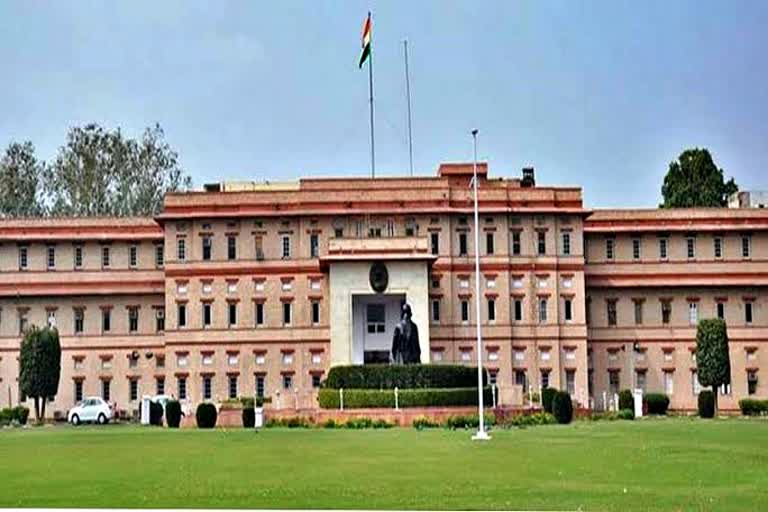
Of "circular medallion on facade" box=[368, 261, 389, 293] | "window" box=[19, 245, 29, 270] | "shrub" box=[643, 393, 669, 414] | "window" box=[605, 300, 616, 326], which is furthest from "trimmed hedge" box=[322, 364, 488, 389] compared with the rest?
"window" box=[19, 245, 29, 270]

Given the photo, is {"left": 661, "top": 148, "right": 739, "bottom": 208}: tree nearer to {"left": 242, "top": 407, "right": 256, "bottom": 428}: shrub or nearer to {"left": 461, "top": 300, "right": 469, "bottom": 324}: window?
{"left": 461, "top": 300, "right": 469, "bottom": 324}: window

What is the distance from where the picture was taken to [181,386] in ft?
268

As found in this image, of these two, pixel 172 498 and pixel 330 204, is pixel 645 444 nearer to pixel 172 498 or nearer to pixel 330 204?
pixel 172 498

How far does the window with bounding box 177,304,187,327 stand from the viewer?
81562 mm

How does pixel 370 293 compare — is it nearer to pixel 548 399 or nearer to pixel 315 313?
pixel 315 313

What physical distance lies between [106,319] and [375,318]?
1725cm

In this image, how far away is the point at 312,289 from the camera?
3223 inches

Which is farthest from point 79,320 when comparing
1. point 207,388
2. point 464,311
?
point 464,311

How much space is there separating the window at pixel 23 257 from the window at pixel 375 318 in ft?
68.8

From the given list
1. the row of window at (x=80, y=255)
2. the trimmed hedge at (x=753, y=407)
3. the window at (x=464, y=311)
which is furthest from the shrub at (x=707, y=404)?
the row of window at (x=80, y=255)

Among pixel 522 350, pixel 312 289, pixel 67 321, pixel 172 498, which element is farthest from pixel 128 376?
→ pixel 172 498

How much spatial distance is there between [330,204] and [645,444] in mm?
47812

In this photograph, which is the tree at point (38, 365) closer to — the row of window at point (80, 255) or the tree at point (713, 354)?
the row of window at point (80, 255)

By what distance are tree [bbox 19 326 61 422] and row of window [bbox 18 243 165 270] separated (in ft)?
27.7
